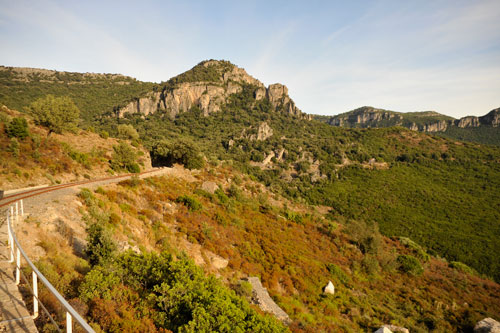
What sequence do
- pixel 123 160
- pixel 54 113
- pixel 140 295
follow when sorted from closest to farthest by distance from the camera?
1. pixel 140 295
2. pixel 54 113
3. pixel 123 160

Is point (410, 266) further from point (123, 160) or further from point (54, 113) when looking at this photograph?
point (54, 113)

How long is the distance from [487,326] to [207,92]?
159965 millimetres

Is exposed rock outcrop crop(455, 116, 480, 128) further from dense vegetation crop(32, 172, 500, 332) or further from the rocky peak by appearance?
dense vegetation crop(32, 172, 500, 332)

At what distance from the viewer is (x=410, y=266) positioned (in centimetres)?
2636

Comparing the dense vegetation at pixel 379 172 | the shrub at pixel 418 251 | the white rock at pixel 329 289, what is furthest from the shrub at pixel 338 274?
the dense vegetation at pixel 379 172

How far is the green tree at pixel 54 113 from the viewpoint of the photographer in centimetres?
2503

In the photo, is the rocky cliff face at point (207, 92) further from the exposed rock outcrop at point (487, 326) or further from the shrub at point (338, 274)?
the exposed rock outcrop at point (487, 326)

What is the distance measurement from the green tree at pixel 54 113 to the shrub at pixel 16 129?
3981 millimetres

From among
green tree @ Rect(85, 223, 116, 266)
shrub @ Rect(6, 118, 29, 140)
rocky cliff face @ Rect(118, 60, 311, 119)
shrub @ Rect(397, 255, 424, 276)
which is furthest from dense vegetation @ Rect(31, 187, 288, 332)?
rocky cliff face @ Rect(118, 60, 311, 119)

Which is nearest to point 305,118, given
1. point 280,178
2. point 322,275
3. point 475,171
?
point 280,178

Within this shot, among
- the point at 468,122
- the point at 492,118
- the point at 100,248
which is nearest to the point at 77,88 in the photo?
the point at 100,248

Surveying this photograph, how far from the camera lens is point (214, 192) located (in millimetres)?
27906

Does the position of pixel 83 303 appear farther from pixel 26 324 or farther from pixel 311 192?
pixel 311 192

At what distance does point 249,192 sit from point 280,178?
5944 centimetres
